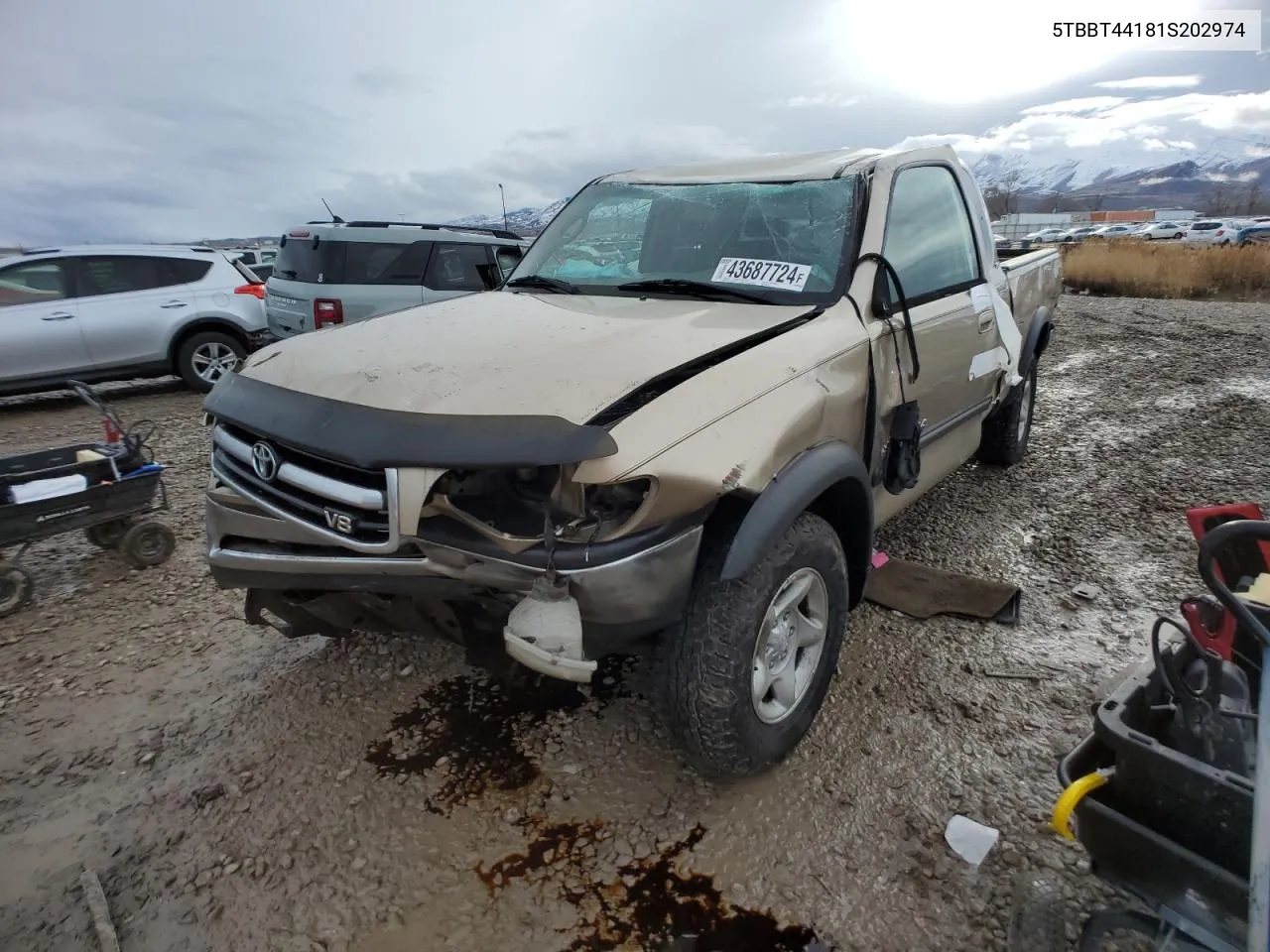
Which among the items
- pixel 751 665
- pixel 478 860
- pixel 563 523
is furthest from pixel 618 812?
pixel 563 523

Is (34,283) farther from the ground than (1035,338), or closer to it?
farther from the ground

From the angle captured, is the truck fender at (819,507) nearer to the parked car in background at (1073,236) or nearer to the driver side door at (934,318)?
the driver side door at (934,318)

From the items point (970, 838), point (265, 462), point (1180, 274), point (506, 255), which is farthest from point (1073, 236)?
point (265, 462)

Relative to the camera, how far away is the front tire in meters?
2.11

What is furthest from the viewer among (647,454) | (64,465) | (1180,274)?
(1180,274)

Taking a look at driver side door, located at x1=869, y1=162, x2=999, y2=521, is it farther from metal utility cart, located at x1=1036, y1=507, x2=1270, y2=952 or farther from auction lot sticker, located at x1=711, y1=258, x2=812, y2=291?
metal utility cart, located at x1=1036, y1=507, x2=1270, y2=952

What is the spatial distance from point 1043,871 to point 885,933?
1.67 ft

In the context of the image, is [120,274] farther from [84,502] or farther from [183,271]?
[84,502]

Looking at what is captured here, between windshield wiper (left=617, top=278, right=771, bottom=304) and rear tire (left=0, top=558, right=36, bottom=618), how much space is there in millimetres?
3073

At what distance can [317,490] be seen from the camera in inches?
79.4

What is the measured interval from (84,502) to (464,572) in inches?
109

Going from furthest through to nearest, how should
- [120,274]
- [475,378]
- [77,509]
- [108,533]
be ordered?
[120,274] → [108,533] → [77,509] → [475,378]

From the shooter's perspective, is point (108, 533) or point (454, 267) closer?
point (108, 533)

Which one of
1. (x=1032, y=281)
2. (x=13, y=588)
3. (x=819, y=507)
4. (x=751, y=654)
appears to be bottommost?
(x=13, y=588)
